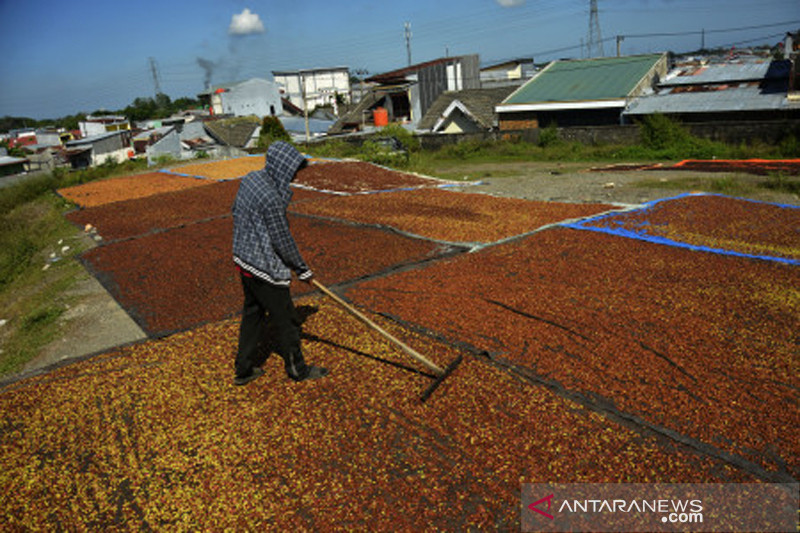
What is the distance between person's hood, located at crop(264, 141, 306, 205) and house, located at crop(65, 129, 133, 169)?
Answer: 3690 cm

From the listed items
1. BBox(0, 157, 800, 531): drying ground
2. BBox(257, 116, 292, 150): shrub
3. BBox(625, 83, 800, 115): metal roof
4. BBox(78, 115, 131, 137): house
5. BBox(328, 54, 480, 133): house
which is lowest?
BBox(0, 157, 800, 531): drying ground

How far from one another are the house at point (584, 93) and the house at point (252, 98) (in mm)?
24178

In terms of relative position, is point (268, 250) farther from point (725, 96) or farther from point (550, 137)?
point (725, 96)

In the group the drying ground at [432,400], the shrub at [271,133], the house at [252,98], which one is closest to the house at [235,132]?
the shrub at [271,133]

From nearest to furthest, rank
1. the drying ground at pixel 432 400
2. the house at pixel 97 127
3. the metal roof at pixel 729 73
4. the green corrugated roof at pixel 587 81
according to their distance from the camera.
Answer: the drying ground at pixel 432 400, the metal roof at pixel 729 73, the green corrugated roof at pixel 587 81, the house at pixel 97 127

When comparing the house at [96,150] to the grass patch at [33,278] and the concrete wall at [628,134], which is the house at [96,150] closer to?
the concrete wall at [628,134]

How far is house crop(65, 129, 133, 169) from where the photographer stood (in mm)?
34719

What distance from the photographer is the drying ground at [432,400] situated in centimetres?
236

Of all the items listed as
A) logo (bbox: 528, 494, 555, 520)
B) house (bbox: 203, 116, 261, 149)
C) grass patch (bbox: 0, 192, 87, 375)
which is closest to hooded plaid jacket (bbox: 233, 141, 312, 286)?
logo (bbox: 528, 494, 555, 520)

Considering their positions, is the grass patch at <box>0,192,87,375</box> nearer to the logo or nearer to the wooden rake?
the wooden rake

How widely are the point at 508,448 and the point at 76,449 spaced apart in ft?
7.70

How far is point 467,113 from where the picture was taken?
23.8 metres

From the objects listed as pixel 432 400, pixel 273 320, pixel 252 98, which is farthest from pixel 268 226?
pixel 252 98

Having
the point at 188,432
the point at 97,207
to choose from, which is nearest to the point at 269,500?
the point at 188,432
